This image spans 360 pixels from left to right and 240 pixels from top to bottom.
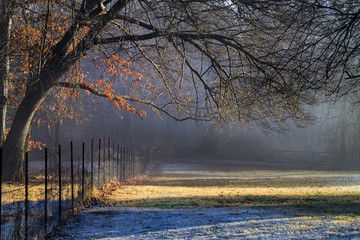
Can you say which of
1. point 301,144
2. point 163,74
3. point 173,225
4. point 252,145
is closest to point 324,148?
point 301,144

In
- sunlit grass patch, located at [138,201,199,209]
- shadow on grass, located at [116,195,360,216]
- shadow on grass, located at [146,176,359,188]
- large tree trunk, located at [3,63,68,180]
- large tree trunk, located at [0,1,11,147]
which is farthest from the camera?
shadow on grass, located at [146,176,359,188]

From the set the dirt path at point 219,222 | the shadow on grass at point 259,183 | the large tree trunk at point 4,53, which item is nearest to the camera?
the dirt path at point 219,222

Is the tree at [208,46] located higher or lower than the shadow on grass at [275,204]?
higher

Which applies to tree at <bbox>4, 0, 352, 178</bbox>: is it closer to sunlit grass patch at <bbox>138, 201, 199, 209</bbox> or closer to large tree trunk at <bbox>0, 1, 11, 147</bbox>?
large tree trunk at <bbox>0, 1, 11, 147</bbox>

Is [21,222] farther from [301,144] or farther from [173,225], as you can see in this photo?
[301,144]

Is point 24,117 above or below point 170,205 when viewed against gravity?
above

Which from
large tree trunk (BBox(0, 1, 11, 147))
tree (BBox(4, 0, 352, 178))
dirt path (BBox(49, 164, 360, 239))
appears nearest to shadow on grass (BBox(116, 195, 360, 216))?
dirt path (BBox(49, 164, 360, 239))

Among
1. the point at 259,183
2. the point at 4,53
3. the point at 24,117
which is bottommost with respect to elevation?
the point at 259,183

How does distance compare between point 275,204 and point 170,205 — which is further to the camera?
point 170,205

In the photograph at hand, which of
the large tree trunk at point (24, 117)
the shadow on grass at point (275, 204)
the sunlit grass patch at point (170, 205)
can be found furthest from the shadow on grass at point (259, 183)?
the sunlit grass patch at point (170, 205)

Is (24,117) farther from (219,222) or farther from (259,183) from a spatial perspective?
(259,183)

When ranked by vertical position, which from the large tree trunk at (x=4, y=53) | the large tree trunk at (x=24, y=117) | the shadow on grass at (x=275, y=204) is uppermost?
the large tree trunk at (x=4, y=53)

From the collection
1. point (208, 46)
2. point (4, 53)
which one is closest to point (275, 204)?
point (208, 46)

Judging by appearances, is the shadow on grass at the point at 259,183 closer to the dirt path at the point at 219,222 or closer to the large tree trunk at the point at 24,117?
the large tree trunk at the point at 24,117
